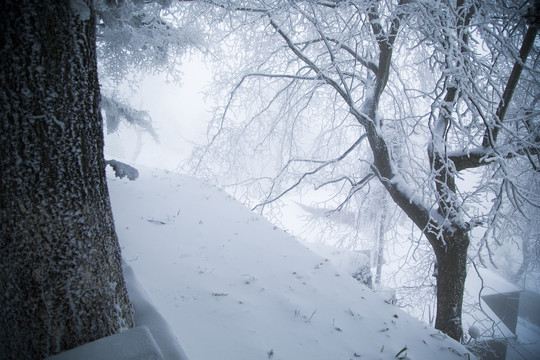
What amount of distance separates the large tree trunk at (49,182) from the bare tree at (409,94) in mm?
2320

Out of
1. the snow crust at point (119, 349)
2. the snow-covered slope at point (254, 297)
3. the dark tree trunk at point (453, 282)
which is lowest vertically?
the snow crust at point (119, 349)

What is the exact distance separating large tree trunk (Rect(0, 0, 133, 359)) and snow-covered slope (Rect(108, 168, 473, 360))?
869mm

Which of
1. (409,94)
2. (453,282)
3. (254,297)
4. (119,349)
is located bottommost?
(119,349)

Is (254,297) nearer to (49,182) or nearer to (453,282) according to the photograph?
(49,182)

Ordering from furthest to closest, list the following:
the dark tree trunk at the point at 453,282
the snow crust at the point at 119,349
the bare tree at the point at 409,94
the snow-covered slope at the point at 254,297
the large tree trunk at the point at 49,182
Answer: the dark tree trunk at the point at 453,282 → the bare tree at the point at 409,94 → the snow-covered slope at the point at 254,297 → the snow crust at the point at 119,349 → the large tree trunk at the point at 49,182

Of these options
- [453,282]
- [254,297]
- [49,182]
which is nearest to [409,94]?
[453,282]

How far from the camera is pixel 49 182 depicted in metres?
1.29

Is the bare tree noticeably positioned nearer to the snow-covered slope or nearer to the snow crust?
the snow-covered slope

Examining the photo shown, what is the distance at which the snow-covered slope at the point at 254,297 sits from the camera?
6.68 feet

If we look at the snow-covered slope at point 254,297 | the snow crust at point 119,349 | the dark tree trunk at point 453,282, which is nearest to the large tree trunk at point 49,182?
the snow crust at point 119,349

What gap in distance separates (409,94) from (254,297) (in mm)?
4985

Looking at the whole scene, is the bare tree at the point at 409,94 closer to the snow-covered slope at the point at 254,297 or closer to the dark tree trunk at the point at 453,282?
the dark tree trunk at the point at 453,282

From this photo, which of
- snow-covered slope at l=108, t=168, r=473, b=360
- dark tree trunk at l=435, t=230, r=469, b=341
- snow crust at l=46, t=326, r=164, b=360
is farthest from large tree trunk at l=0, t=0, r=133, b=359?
dark tree trunk at l=435, t=230, r=469, b=341

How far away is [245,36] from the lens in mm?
4004
